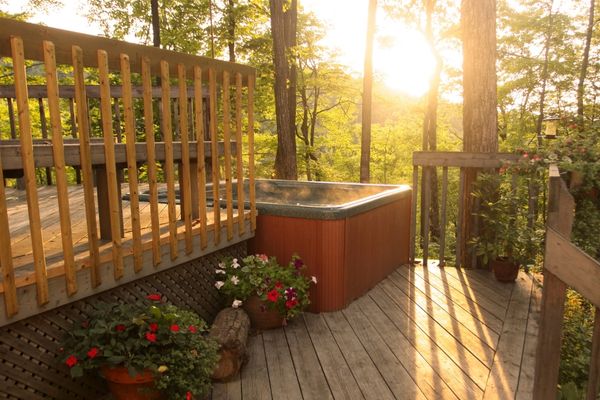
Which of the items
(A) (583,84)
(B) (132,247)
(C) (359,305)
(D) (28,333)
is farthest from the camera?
(A) (583,84)

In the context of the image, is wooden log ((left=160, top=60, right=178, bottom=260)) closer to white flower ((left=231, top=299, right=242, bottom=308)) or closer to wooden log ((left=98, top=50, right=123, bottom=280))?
wooden log ((left=98, top=50, right=123, bottom=280))

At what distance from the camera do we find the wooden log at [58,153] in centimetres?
176

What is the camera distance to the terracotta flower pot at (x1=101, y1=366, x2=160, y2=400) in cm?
194

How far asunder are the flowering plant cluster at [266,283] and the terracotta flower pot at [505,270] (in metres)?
1.93

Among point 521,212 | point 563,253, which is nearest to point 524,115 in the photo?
point 521,212

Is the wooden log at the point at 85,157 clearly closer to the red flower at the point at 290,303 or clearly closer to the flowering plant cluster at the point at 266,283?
the flowering plant cluster at the point at 266,283

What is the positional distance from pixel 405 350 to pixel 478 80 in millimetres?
3092

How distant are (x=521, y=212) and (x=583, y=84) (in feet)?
34.7

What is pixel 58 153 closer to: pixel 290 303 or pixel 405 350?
pixel 290 303

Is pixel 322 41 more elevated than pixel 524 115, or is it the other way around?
pixel 322 41

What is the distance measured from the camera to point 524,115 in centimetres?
1353

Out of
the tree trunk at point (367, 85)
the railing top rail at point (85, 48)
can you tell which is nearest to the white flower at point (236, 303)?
the railing top rail at point (85, 48)

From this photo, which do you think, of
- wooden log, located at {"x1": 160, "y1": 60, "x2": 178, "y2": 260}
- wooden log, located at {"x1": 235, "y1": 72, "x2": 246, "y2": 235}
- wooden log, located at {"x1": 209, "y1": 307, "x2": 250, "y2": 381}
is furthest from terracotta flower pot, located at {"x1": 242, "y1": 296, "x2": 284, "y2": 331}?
wooden log, located at {"x1": 160, "y1": 60, "x2": 178, "y2": 260}

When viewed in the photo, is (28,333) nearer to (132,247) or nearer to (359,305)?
(132,247)
